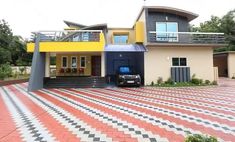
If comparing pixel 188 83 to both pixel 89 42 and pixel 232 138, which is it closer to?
pixel 89 42

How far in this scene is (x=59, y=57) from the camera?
2225cm

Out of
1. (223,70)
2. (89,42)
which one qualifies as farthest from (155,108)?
(223,70)

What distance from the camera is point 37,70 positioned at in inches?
680

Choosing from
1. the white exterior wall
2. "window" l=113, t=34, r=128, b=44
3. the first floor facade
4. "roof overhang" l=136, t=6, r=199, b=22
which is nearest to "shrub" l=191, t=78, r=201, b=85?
the first floor facade

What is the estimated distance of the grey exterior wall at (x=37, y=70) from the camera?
1667 cm

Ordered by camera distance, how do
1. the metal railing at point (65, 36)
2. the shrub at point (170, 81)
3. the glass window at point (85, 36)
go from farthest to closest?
1. the shrub at point (170, 81)
2. the glass window at point (85, 36)
3. the metal railing at point (65, 36)

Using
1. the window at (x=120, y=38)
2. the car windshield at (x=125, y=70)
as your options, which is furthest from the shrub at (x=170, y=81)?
the window at (x=120, y=38)

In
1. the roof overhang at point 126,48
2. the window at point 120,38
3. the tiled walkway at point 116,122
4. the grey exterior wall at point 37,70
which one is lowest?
the tiled walkway at point 116,122

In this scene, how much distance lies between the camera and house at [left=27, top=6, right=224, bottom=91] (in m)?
17.8

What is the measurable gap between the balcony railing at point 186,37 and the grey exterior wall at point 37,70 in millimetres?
8161

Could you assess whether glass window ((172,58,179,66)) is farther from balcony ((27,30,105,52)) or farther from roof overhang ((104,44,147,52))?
balcony ((27,30,105,52))

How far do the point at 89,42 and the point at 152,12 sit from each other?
258 inches

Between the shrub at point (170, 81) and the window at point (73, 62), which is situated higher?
the window at point (73, 62)

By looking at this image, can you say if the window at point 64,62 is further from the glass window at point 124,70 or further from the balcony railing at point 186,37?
the balcony railing at point 186,37
